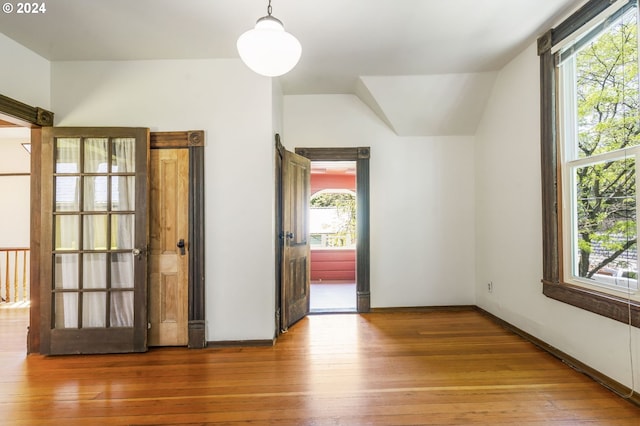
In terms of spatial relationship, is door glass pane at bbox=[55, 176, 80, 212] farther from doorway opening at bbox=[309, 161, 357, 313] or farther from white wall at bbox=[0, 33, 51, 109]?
doorway opening at bbox=[309, 161, 357, 313]

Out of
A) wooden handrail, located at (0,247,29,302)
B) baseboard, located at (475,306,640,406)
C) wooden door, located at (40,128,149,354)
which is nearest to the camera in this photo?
baseboard, located at (475,306,640,406)

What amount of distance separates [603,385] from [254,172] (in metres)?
3.36

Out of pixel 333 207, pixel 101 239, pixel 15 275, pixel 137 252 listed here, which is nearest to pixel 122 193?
pixel 101 239

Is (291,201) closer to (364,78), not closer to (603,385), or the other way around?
(364,78)

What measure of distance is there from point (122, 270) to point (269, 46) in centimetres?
258

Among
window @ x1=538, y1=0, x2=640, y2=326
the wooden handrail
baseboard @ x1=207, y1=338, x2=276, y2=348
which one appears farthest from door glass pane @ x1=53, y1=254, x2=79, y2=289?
window @ x1=538, y1=0, x2=640, y2=326

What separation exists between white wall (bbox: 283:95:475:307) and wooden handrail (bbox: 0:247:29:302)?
15.0 feet

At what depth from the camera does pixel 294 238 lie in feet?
12.2

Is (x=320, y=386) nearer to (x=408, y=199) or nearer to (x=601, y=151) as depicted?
(x=408, y=199)

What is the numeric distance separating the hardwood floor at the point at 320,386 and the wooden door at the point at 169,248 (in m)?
0.24

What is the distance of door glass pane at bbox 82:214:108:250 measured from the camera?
9.71 feet

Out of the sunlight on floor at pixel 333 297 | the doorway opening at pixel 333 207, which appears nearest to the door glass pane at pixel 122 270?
the sunlight on floor at pixel 333 297

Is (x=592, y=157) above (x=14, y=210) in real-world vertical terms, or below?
above

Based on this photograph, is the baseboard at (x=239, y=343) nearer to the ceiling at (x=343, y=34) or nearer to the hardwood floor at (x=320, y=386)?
the hardwood floor at (x=320, y=386)
